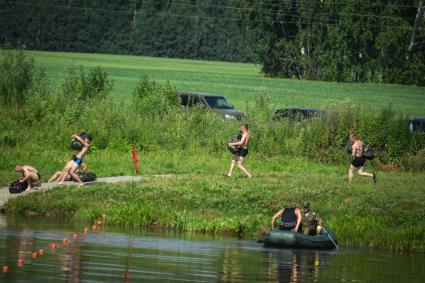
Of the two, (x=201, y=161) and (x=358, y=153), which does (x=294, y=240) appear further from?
(x=201, y=161)

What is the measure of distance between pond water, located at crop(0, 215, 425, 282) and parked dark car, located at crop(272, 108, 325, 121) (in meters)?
18.2

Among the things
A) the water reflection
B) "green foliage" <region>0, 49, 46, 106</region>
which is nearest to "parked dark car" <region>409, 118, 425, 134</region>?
"green foliage" <region>0, 49, 46, 106</region>

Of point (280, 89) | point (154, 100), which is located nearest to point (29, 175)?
point (154, 100)

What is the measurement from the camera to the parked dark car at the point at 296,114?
45.7 m

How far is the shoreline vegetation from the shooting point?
29.5 metres

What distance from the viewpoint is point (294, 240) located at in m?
26.3

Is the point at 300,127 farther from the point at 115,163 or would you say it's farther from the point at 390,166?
the point at 115,163

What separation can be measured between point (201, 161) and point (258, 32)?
273 feet

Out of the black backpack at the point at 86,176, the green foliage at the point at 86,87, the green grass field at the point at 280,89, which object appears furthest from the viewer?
the green grass field at the point at 280,89

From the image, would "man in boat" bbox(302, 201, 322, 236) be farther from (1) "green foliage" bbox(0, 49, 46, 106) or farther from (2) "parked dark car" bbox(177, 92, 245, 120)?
(2) "parked dark car" bbox(177, 92, 245, 120)

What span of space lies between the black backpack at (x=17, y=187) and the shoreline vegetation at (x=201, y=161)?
876mm

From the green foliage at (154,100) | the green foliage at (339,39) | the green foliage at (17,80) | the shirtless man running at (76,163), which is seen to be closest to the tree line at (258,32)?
the green foliage at (339,39)

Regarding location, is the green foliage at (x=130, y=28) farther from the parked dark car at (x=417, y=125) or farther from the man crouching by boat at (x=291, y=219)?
the man crouching by boat at (x=291, y=219)

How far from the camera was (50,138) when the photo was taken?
41.8m
